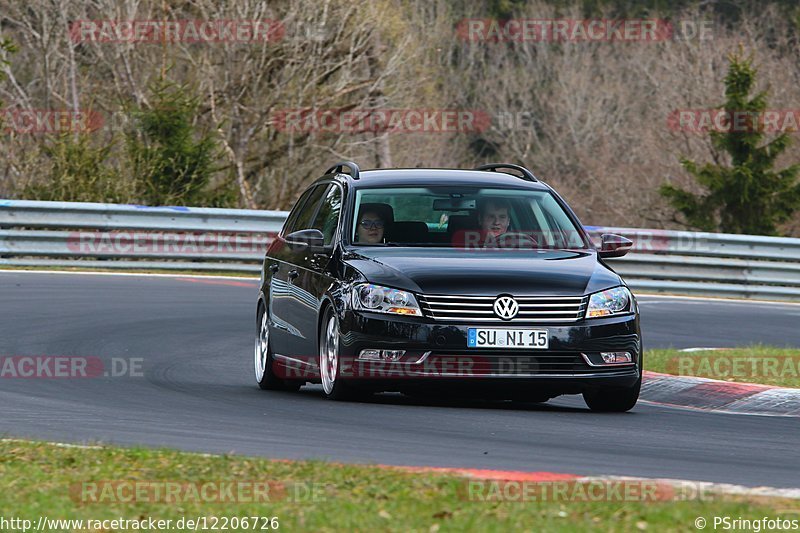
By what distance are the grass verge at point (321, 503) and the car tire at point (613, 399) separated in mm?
3818

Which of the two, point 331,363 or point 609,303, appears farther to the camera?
point 331,363

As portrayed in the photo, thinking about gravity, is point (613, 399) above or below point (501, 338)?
below

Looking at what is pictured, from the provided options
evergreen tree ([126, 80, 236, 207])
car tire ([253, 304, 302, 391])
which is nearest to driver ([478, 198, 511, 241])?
car tire ([253, 304, 302, 391])

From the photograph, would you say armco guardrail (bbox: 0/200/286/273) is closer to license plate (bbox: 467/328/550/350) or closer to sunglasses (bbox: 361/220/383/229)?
sunglasses (bbox: 361/220/383/229)

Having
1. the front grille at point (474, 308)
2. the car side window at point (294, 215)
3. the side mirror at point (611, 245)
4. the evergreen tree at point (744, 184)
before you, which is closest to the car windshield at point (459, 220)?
the side mirror at point (611, 245)

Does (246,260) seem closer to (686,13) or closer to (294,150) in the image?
(294,150)

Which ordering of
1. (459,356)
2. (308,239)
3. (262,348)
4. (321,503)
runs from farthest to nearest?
1. (262,348)
2. (308,239)
3. (459,356)
4. (321,503)

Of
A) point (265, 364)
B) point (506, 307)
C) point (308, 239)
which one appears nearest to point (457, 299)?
point (506, 307)

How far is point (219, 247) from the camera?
23.4 meters

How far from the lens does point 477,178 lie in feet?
39.1

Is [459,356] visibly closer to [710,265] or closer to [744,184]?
[710,265]

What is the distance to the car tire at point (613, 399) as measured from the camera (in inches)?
424

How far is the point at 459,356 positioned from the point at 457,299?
1.17 ft

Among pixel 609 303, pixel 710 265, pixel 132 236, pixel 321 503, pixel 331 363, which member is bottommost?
pixel 710 265
